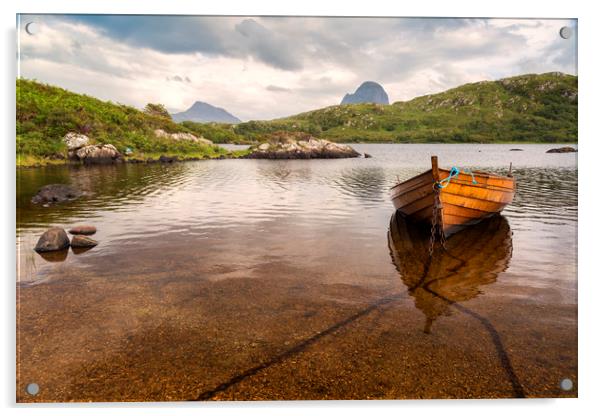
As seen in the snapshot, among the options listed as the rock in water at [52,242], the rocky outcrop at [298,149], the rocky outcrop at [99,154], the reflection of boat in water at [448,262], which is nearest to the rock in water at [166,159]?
the rocky outcrop at [99,154]

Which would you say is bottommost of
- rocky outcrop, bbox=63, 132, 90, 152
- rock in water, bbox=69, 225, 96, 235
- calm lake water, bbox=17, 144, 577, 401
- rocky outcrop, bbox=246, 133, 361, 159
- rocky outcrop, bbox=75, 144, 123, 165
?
calm lake water, bbox=17, 144, 577, 401

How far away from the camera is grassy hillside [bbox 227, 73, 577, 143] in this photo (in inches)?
316

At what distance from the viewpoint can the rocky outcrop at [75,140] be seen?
134ft

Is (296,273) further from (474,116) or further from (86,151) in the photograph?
(86,151)

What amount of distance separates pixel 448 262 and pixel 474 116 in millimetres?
22492

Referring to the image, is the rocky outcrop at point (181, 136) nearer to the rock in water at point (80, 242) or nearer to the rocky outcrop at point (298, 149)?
the rocky outcrop at point (298, 149)

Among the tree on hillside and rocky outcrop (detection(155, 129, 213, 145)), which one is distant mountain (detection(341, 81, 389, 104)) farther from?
rocky outcrop (detection(155, 129, 213, 145))

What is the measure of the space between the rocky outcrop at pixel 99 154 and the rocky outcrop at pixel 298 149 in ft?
71.7

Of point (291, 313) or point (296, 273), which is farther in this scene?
point (296, 273)

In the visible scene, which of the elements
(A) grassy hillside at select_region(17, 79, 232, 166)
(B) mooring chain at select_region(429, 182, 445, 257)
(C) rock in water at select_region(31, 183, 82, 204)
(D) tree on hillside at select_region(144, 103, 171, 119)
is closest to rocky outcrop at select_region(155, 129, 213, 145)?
(A) grassy hillside at select_region(17, 79, 232, 166)

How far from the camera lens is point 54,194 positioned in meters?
18.9

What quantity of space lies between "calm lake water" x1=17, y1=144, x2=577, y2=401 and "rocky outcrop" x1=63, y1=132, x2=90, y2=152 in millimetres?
30858

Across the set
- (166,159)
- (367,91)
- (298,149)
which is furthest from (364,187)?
(298,149)
